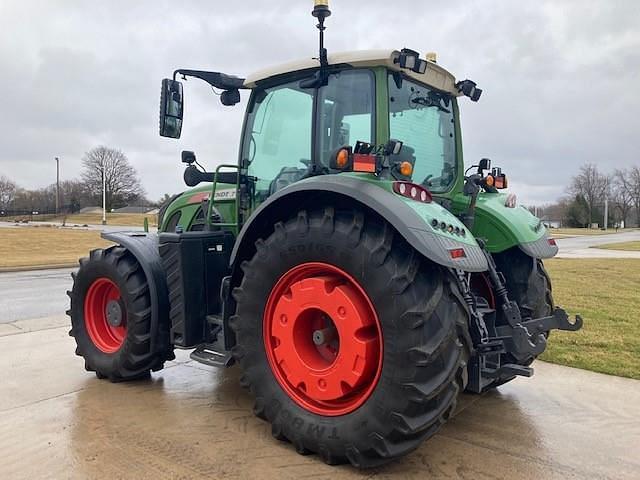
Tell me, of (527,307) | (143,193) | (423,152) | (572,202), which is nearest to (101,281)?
(423,152)

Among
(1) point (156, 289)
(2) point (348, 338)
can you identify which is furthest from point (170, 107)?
(2) point (348, 338)

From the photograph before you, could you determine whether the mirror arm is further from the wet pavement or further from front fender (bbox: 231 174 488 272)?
the wet pavement

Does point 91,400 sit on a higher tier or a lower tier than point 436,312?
lower

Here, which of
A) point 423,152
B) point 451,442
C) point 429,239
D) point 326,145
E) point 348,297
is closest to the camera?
point 429,239

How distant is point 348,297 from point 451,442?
1188 mm

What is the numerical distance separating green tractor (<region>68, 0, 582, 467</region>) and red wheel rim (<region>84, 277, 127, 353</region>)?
0.06 feet

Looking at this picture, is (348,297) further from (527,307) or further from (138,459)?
(527,307)

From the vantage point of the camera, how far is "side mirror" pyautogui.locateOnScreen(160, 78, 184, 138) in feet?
13.1

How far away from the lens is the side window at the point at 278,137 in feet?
12.2

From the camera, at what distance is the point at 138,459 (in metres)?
2.97

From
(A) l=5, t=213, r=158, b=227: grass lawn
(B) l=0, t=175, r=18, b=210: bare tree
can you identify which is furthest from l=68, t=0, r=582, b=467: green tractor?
(B) l=0, t=175, r=18, b=210: bare tree

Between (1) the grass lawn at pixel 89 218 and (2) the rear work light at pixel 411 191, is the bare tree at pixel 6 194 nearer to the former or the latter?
(1) the grass lawn at pixel 89 218

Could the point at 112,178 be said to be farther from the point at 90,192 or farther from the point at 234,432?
the point at 234,432

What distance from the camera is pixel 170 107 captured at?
4031mm
